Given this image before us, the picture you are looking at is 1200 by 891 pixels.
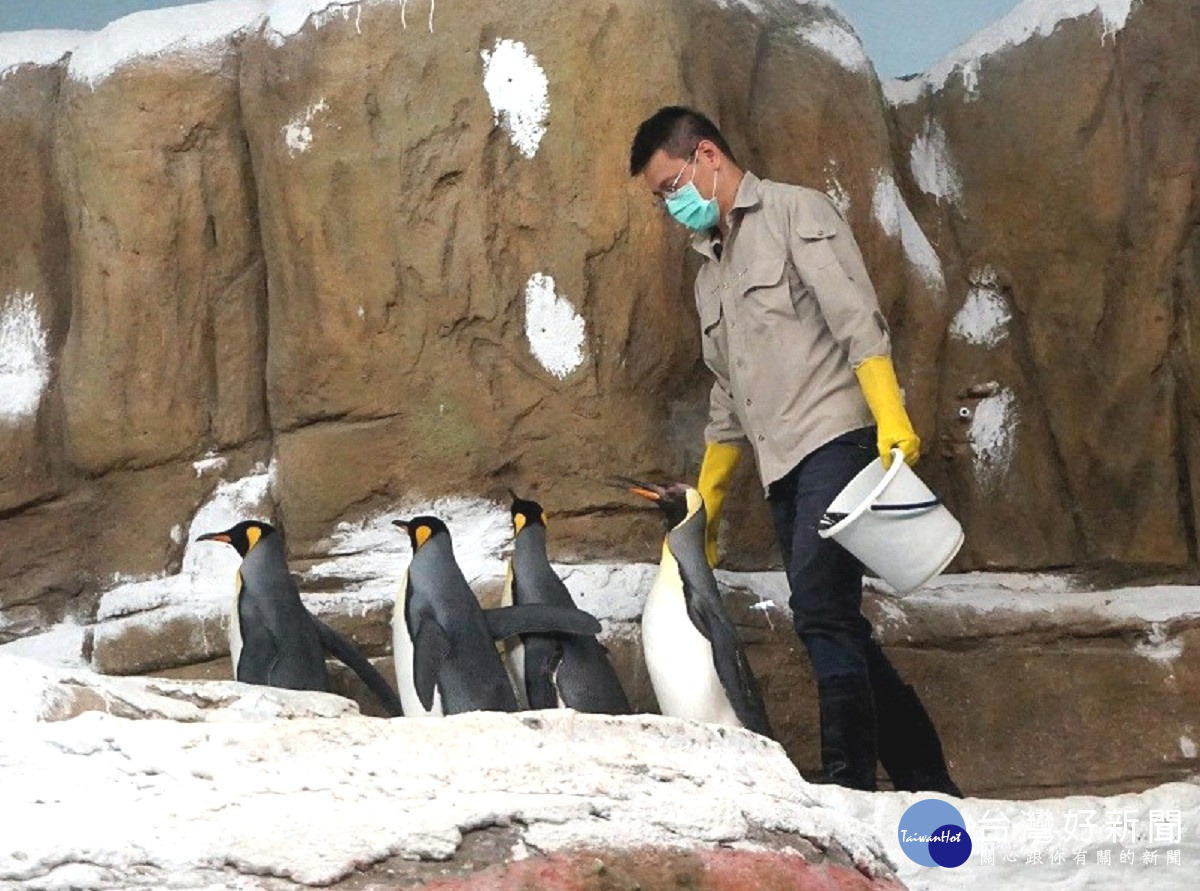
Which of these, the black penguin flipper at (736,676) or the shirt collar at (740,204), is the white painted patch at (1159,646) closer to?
the black penguin flipper at (736,676)

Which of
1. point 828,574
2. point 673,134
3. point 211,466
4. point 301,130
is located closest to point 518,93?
point 301,130

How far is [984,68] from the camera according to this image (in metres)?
4.90

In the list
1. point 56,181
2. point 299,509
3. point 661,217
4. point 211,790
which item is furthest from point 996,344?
point 211,790

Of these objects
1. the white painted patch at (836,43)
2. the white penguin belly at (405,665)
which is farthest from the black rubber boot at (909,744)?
the white painted patch at (836,43)

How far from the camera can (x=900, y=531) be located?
3.19 meters

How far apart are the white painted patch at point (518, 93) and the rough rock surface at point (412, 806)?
2.41 m

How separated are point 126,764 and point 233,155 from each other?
2931 mm

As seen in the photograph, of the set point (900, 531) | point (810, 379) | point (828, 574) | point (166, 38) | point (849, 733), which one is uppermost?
point (166, 38)

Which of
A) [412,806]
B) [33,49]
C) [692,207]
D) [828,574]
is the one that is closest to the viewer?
[412,806]

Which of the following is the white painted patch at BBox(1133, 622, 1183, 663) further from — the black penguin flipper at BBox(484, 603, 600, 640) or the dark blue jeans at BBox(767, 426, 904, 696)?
the black penguin flipper at BBox(484, 603, 600, 640)

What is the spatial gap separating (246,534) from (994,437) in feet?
6.40

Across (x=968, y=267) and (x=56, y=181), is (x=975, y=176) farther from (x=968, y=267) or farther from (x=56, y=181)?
(x=56, y=181)

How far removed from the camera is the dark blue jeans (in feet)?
11.2

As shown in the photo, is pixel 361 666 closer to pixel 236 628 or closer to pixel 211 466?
pixel 236 628
